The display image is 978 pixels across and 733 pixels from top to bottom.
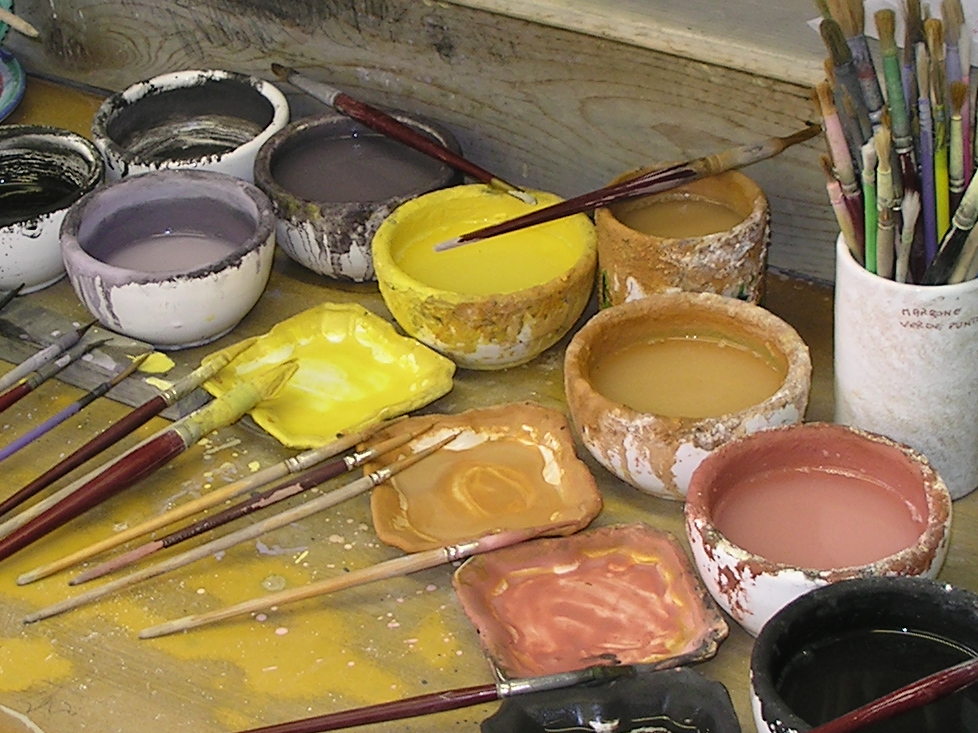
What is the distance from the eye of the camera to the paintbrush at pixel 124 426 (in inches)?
45.5

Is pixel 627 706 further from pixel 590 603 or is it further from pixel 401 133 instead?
pixel 401 133

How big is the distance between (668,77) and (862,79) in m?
0.36

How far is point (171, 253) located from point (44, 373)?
0.20 m

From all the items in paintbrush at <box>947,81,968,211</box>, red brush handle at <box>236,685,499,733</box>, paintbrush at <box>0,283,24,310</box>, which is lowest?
red brush handle at <box>236,685,499,733</box>

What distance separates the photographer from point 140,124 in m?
1.55

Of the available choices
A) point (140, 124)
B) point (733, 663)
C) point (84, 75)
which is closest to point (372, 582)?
point (733, 663)

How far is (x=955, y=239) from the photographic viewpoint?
0.98 m

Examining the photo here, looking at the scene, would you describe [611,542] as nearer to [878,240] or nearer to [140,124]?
[878,240]

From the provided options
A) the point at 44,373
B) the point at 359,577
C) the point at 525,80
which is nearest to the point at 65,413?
the point at 44,373

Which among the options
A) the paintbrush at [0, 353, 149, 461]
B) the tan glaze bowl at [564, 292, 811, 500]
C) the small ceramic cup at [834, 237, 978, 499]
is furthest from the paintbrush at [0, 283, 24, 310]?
the small ceramic cup at [834, 237, 978, 499]

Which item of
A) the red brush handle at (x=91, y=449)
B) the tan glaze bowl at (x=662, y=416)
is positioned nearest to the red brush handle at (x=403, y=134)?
the tan glaze bowl at (x=662, y=416)

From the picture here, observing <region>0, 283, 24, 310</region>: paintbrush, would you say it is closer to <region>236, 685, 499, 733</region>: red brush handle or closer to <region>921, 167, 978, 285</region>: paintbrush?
<region>236, 685, 499, 733</region>: red brush handle

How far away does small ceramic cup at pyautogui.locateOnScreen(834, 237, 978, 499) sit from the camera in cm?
102

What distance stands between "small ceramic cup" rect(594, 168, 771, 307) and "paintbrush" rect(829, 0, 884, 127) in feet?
0.75
